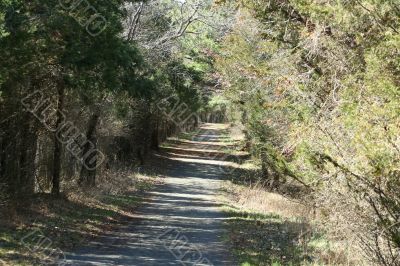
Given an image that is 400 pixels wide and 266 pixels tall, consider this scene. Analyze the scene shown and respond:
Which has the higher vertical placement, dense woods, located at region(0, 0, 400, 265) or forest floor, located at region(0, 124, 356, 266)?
dense woods, located at region(0, 0, 400, 265)

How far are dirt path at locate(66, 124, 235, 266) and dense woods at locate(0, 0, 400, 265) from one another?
2.68 meters

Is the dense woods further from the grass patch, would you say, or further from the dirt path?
the dirt path

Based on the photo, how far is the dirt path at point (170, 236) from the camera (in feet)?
39.0

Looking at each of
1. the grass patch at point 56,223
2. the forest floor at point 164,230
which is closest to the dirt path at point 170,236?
the forest floor at point 164,230

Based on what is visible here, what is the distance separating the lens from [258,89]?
23312 millimetres

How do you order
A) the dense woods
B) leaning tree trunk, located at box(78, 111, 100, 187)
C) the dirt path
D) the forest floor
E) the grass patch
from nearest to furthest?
the dense woods, the grass patch, the dirt path, the forest floor, leaning tree trunk, located at box(78, 111, 100, 187)

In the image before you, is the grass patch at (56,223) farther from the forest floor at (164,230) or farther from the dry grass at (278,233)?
the dry grass at (278,233)

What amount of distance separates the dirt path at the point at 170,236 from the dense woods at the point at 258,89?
268cm

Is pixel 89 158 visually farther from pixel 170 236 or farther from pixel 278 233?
pixel 278 233

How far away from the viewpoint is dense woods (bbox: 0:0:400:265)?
28.2ft

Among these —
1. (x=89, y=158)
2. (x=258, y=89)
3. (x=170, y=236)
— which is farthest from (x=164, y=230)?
(x=258, y=89)

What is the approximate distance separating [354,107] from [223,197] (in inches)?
641

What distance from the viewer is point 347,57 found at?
1302cm

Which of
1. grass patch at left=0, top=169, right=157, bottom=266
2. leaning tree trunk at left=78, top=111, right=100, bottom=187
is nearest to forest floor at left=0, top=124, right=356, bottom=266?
grass patch at left=0, top=169, right=157, bottom=266
